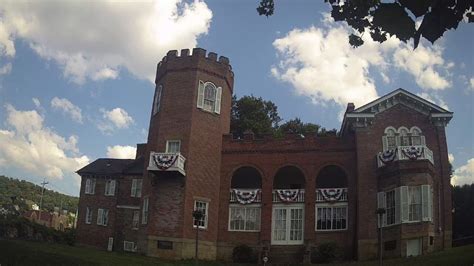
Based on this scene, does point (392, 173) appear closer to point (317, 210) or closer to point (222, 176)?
point (317, 210)

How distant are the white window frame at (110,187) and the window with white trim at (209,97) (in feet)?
51.4

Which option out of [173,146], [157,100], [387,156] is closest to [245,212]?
[173,146]

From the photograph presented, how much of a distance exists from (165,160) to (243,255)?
8.92 metres

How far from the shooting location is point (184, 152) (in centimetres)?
4047

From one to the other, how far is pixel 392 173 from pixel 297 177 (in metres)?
8.98

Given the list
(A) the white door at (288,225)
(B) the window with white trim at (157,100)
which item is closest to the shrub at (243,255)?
(A) the white door at (288,225)

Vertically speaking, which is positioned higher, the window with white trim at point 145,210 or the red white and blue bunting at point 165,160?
the red white and blue bunting at point 165,160

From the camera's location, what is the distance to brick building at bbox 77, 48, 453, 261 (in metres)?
36.6

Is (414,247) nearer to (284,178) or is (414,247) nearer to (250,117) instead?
(284,178)

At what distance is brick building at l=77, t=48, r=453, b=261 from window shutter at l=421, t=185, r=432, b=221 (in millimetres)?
64

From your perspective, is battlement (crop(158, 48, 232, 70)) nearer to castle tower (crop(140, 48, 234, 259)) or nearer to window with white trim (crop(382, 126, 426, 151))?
castle tower (crop(140, 48, 234, 259))

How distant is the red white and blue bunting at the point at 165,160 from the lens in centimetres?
3909

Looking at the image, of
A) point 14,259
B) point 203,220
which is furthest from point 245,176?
point 14,259

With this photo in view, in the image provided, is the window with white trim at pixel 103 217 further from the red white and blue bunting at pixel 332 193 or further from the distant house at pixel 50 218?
the distant house at pixel 50 218
